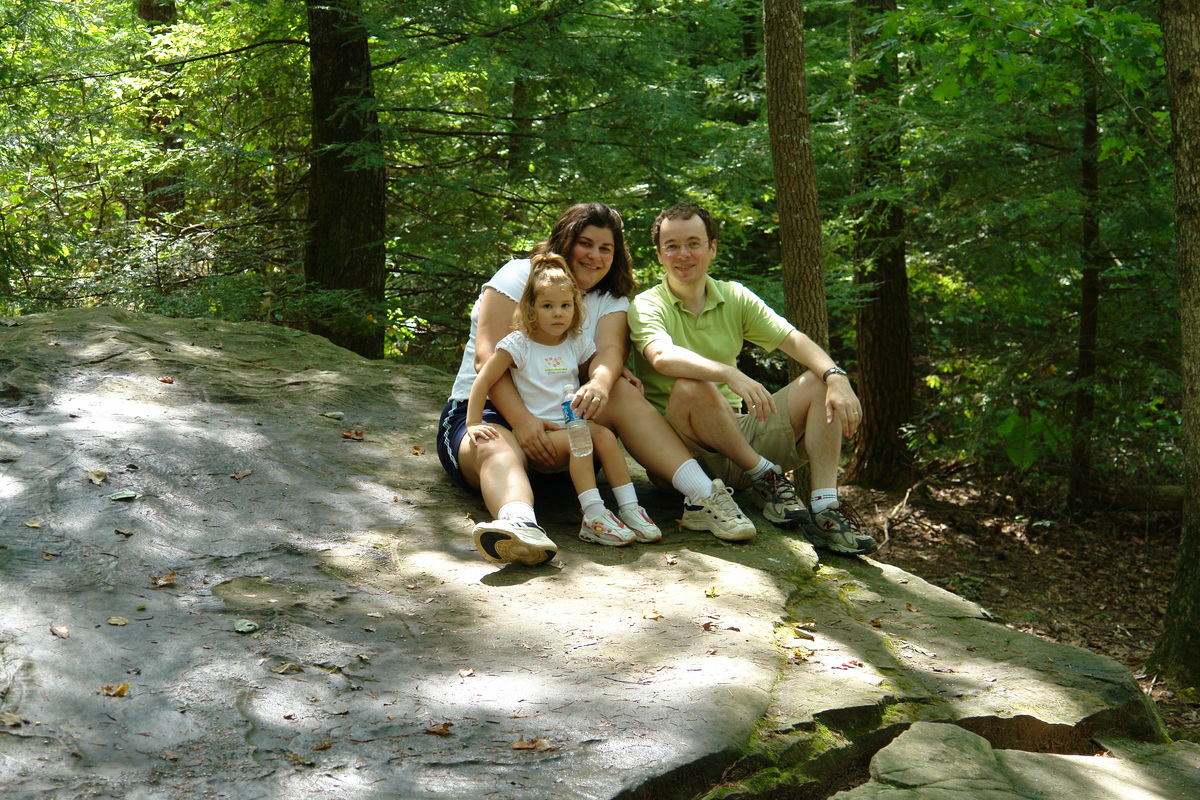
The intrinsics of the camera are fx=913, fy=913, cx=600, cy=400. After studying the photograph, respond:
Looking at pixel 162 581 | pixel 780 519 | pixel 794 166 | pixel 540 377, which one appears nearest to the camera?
pixel 162 581

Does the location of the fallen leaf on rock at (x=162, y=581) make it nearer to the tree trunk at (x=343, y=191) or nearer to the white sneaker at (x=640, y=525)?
the white sneaker at (x=640, y=525)

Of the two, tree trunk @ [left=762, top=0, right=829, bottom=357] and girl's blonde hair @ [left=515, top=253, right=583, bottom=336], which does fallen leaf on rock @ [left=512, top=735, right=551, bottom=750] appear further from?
tree trunk @ [left=762, top=0, right=829, bottom=357]

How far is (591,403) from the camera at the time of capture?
389 cm

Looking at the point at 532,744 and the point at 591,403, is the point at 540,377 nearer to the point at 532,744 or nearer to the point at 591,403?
the point at 591,403

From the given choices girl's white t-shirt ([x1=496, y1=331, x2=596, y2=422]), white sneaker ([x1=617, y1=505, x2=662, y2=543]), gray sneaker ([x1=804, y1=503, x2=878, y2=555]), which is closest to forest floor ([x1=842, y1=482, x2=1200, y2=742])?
gray sneaker ([x1=804, y1=503, x2=878, y2=555])

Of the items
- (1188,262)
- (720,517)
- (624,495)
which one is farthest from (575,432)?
(1188,262)

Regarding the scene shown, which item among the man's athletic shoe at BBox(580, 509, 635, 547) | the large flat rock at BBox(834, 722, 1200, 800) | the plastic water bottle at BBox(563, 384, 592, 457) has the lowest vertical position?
the large flat rock at BBox(834, 722, 1200, 800)

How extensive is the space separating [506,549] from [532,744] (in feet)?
4.12

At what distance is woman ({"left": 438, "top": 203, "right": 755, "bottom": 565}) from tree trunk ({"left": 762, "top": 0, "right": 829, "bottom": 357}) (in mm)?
1632

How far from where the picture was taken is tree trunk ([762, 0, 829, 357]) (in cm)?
545

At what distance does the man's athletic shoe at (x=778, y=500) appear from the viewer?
171 inches

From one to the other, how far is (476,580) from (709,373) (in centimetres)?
140

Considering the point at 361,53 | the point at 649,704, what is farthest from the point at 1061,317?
the point at 649,704

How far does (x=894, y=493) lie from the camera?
9586 millimetres
